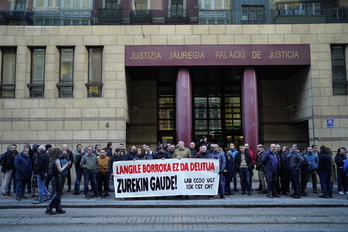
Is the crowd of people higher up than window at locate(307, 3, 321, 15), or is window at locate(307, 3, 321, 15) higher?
window at locate(307, 3, 321, 15)

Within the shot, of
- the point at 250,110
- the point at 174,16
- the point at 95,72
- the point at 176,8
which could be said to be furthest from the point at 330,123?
the point at 95,72

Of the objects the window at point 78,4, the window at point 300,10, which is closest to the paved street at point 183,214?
the window at point 300,10

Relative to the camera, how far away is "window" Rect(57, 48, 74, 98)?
1934cm

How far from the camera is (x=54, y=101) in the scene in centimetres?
1903

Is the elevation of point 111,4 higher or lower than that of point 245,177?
higher

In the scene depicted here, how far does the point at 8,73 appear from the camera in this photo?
1950 cm

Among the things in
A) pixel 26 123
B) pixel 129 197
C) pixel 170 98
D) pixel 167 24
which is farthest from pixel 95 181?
pixel 170 98

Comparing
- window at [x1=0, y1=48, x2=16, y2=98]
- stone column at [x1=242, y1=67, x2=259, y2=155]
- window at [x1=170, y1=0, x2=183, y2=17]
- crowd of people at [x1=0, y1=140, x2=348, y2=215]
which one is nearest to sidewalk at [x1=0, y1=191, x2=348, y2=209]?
crowd of people at [x1=0, y1=140, x2=348, y2=215]

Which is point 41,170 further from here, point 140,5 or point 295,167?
point 140,5

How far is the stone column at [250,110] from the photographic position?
19.2 m

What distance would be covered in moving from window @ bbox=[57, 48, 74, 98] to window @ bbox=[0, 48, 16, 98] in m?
2.58

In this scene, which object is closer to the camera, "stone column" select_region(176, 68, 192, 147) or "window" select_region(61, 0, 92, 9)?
"stone column" select_region(176, 68, 192, 147)

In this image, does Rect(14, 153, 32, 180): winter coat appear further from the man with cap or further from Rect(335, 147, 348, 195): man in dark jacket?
Rect(335, 147, 348, 195): man in dark jacket

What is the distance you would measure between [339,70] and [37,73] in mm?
17005
